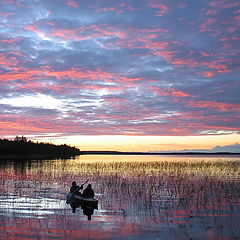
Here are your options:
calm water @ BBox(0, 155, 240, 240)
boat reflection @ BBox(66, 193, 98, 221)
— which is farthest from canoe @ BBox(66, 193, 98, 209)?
calm water @ BBox(0, 155, 240, 240)

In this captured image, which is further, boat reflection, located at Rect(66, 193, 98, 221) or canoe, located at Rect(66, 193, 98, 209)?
canoe, located at Rect(66, 193, 98, 209)

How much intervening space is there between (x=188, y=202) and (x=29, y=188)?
15.7 meters

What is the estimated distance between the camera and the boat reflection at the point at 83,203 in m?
22.9

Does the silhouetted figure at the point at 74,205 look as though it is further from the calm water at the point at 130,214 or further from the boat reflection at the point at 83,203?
the calm water at the point at 130,214

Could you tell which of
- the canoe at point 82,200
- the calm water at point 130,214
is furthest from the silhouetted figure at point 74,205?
the calm water at point 130,214

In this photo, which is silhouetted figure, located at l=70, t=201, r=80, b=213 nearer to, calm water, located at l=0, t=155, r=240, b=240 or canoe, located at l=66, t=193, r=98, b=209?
canoe, located at l=66, t=193, r=98, b=209

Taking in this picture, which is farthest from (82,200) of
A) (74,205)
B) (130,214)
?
(130,214)

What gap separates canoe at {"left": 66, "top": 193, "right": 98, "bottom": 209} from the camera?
2373 centimetres

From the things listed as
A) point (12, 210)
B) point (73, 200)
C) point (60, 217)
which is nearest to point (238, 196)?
point (73, 200)

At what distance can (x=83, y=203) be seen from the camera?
80.7 feet

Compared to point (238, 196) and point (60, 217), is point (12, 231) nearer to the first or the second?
point (60, 217)

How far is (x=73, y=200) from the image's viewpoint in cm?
2569

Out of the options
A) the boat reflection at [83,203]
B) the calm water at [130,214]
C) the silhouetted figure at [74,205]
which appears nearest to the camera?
the calm water at [130,214]

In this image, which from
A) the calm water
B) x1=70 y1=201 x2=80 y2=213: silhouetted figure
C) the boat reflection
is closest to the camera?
the calm water
